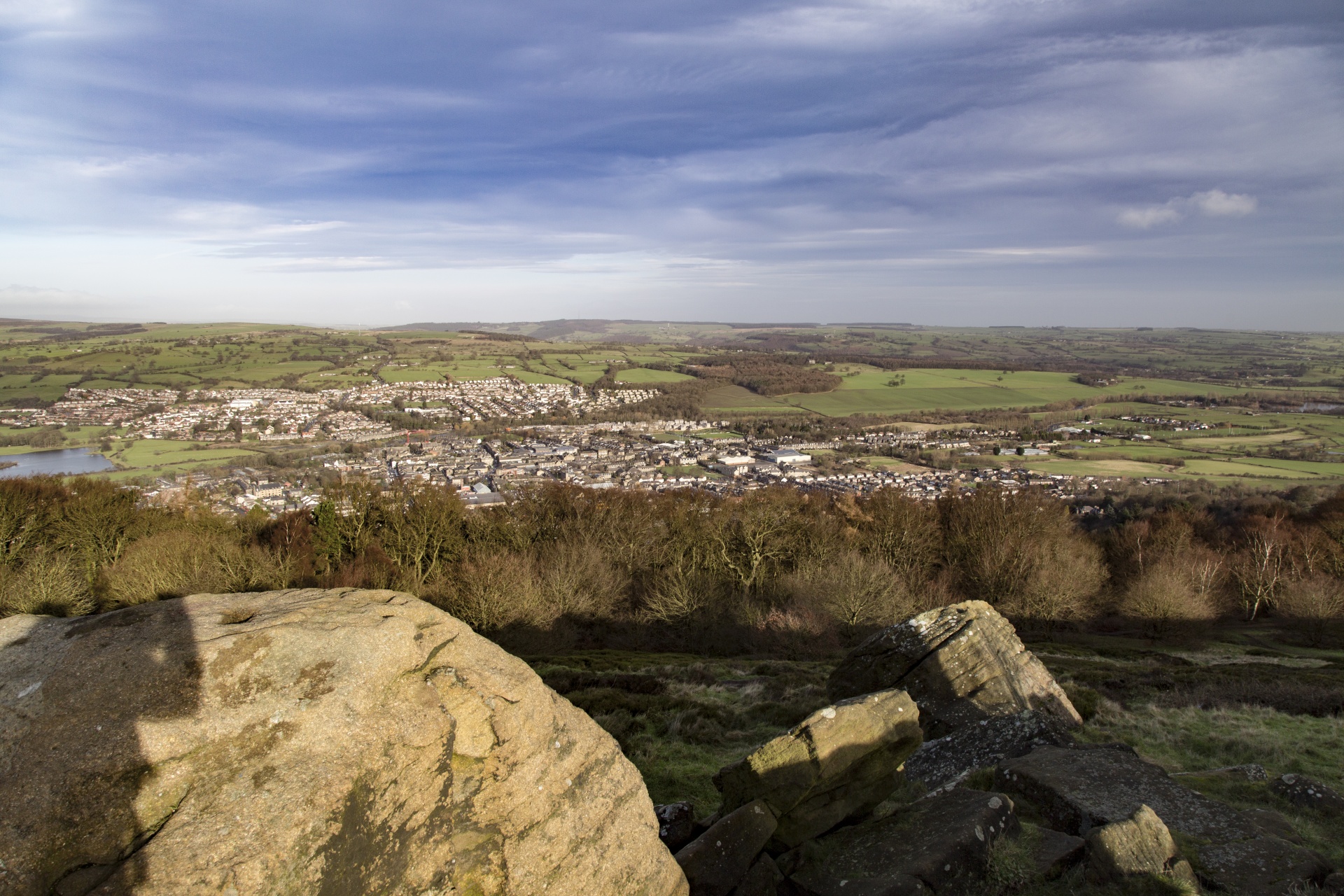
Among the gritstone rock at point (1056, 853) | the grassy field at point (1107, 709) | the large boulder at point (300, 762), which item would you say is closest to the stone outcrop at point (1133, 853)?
the gritstone rock at point (1056, 853)

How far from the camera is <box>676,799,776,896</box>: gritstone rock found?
7.08 meters

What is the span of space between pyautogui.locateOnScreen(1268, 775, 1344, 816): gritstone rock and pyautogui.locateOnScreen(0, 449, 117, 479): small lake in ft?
216

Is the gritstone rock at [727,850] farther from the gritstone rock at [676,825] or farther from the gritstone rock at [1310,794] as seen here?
the gritstone rock at [1310,794]

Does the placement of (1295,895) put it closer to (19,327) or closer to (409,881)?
(409,881)

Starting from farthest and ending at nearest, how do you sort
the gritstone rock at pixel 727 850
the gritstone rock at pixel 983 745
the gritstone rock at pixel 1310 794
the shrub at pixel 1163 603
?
the shrub at pixel 1163 603 < the gritstone rock at pixel 983 745 < the gritstone rock at pixel 1310 794 < the gritstone rock at pixel 727 850

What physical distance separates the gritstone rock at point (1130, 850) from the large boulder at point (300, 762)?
4587 millimetres

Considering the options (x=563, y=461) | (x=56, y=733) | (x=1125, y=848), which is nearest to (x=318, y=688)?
(x=56, y=733)

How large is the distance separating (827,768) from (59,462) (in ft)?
239

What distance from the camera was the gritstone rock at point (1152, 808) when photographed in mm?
6957

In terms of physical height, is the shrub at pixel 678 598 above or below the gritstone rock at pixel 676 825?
below

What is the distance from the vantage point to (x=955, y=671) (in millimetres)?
13555

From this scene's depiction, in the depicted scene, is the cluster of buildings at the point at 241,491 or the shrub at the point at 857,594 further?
the cluster of buildings at the point at 241,491

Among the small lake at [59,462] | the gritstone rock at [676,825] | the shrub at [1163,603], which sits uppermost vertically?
the gritstone rock at [676,825]

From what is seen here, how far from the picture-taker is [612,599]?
105 ft
